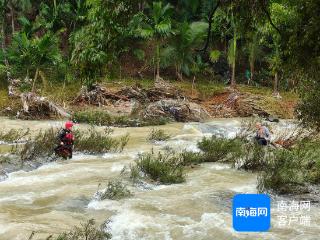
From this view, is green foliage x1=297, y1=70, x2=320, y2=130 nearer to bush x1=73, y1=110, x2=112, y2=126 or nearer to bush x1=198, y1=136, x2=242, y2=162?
bush x1=198, y1=136, x2=242, y2=162

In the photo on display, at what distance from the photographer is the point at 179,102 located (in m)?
24.5

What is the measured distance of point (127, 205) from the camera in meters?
9.10

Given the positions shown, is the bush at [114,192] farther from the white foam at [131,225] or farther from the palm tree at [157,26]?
the palm tree at [157,26]

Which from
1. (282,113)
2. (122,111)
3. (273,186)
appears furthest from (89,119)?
(273,186)

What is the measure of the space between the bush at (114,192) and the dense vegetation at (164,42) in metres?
2.20

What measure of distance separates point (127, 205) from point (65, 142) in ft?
13.8

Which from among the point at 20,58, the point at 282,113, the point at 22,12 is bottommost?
the point at 282,113

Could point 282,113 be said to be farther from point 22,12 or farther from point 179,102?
point 22,12

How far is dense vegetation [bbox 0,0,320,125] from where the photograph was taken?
5.34 m

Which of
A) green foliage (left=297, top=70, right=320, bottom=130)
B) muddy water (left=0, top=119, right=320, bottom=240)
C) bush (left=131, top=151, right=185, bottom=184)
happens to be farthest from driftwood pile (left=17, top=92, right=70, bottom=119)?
green foliage (left=297, top=70, right=320, bottom=130)

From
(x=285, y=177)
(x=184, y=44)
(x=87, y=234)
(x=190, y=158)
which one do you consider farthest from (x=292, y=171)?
(x=184, y=44)

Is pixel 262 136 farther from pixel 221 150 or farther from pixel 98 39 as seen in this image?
pixel 98 39

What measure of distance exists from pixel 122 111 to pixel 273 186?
15284 millimetres

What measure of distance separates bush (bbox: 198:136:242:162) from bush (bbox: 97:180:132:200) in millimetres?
4095
